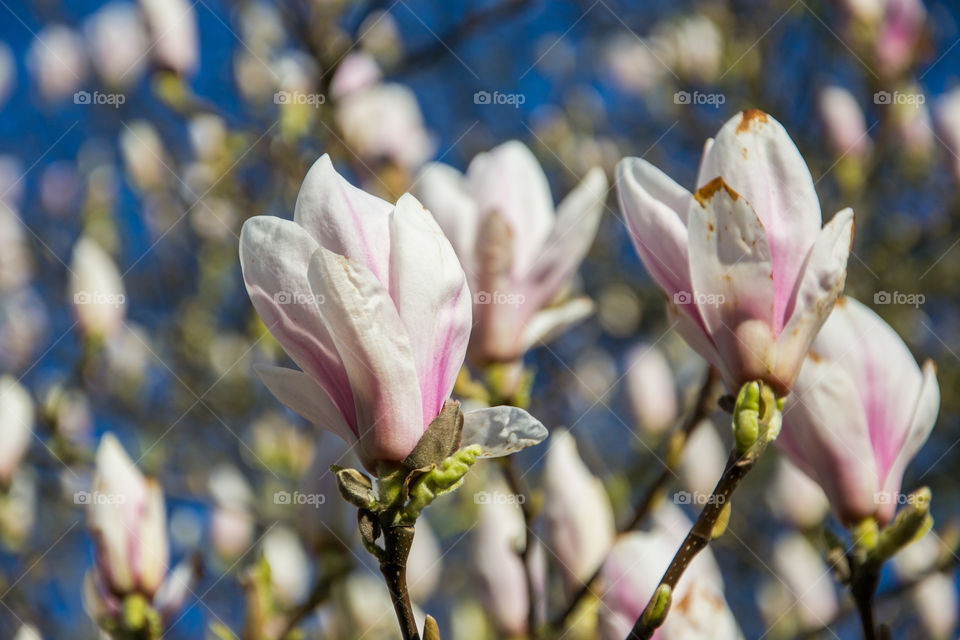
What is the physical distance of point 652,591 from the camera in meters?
0.99

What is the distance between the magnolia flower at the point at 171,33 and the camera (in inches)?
87.2

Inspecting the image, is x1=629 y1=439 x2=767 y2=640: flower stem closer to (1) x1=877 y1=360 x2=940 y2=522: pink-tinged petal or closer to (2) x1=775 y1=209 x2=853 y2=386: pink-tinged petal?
(2) x1=775 y1=209 x2=853 y2=386: pink-tinged petal

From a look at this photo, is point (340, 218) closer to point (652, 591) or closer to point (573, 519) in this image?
point (652, 591)

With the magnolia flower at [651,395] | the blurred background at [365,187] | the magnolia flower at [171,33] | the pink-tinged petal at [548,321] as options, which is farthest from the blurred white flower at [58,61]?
the pink-tinged petal at [548,321]

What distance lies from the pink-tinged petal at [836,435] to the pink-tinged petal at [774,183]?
12cm

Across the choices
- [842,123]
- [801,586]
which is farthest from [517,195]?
[842,123]

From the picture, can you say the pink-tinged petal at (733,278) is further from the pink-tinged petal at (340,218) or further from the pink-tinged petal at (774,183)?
the pink-tinged petal at (340,218)

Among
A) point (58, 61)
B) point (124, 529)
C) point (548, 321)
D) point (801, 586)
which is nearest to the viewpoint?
point (124, 529)

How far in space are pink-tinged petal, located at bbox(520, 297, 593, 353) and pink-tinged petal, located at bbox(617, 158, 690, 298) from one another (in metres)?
0.42

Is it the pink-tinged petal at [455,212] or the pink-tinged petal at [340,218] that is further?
the pink-tinged petal at [455,212]

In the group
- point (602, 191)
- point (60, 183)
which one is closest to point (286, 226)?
point (602, 191)

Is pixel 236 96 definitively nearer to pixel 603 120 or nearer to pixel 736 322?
pixel 603 120

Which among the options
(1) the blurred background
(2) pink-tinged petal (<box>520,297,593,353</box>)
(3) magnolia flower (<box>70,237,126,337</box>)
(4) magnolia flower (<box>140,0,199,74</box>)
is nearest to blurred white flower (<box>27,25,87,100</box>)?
(1) the blurred background

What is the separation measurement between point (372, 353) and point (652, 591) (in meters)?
0.47
